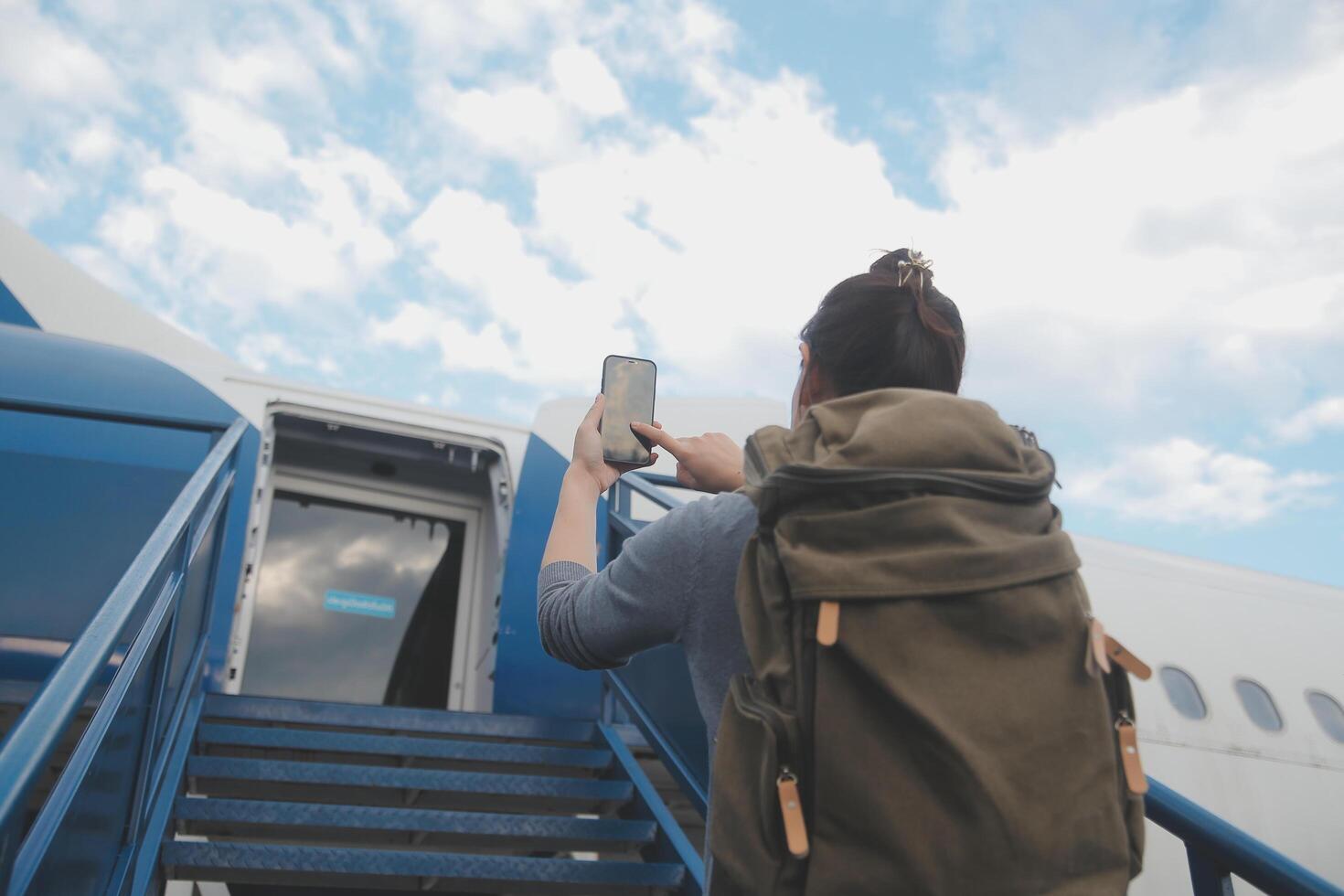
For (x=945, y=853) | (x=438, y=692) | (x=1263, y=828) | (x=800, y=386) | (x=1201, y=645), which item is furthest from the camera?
(x=438, y=692)

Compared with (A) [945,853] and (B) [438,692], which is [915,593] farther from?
(B) [438,692]

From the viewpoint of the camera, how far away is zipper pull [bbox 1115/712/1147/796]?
1.03m

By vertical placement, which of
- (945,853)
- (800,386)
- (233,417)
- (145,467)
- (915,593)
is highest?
(233,417)

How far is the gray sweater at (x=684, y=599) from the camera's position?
3.83 feet

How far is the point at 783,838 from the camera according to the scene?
3.18 ft

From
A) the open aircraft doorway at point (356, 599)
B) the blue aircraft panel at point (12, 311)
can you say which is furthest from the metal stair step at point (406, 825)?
the blue aircraft panel at point (12, 311)

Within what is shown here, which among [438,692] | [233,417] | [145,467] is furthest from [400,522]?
[145,467]

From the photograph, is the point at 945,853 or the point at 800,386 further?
the point at 800,386

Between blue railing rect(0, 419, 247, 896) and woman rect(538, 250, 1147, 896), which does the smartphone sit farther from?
blue railing rect(0, 419, 247, 896)

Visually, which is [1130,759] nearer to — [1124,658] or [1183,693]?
[1124,658]

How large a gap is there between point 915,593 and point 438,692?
6.25 metres

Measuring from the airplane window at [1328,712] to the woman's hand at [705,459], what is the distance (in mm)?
6025

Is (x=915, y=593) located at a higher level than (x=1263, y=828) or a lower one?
higher

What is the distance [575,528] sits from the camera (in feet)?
4.58
